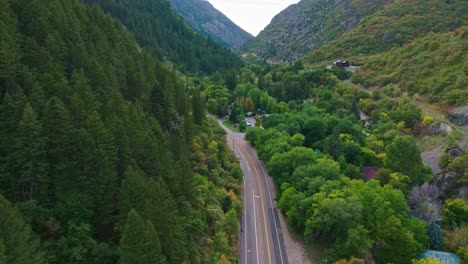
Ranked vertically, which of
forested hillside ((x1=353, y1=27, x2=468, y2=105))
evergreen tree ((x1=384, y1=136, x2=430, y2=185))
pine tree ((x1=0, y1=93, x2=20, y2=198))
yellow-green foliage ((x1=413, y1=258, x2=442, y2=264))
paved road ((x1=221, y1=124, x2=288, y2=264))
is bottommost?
paved road ((x1=221, y1=124, x2=288, y2=264))

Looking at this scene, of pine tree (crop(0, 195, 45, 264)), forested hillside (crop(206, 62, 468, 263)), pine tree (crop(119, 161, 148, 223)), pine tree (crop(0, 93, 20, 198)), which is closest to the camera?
pine tree (crop(0, 195, 45, 264))

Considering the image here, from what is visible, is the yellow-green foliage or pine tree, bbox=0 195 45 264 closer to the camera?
pine tree, bbox=0 195 45 264

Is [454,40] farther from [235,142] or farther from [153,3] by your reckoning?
[153,3]

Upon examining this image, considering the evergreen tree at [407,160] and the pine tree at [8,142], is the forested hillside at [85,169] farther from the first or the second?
the evergreen tree at [407,160]

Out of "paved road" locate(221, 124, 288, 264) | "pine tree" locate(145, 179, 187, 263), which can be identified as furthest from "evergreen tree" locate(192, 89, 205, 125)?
"pine tree" locate(145, 179, 187, 263)

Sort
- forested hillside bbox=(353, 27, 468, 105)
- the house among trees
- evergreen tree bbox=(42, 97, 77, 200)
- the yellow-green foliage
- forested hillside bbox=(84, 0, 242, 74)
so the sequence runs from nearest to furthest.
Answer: evergreen tree bbox=(42, 97, 77, 200)
the yellow-green foliage
the house among trees
forested hillside bbox=(353, 27, 468, 105)
forested hillside bbox=(84, 0, 242, 74)

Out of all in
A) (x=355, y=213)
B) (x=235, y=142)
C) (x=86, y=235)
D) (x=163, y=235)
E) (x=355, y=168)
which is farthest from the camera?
(x=235, y=142)

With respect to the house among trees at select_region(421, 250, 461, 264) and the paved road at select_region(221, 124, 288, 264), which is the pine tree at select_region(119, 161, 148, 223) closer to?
the paved road at select_region(221, 124, 288, 264)

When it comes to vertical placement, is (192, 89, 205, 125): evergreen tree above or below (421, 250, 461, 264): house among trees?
below

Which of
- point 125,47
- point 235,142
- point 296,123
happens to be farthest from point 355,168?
point 125,47
